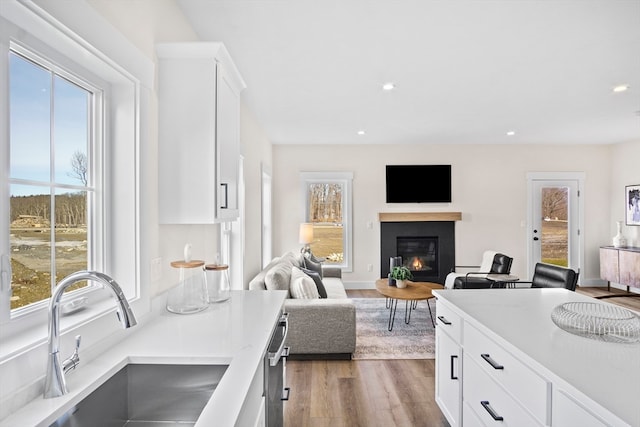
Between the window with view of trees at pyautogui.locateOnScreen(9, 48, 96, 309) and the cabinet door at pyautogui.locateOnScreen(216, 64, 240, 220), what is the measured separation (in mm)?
557

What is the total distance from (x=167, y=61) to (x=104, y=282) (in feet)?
4.12

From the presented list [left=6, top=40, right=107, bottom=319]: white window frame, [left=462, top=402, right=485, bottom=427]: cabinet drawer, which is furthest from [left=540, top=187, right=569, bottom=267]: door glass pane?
[left=6, top=40, right=107, bottom=319]: white window frame

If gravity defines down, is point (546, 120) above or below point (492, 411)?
above

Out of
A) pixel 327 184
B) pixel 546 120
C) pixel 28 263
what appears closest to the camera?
pixel 28 263

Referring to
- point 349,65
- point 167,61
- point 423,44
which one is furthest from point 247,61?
point 423,44

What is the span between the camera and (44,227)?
1166mm

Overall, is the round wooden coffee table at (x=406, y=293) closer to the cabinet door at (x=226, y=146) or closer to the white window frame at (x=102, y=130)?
the cabinet door at (x=226, y=146)

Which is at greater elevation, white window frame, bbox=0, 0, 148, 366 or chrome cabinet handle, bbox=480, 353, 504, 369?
white window frame, bbox=0, 0, 148, 366

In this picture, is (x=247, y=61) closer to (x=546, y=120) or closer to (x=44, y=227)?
(x=44, y=227)

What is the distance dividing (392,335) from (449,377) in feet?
6.18

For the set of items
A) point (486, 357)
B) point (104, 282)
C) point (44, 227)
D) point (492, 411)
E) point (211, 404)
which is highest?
point (44, 227)

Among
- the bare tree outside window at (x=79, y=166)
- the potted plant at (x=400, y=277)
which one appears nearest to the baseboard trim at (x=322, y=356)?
the potted plant at (x=400, y=277)

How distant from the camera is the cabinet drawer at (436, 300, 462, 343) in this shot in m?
1.88

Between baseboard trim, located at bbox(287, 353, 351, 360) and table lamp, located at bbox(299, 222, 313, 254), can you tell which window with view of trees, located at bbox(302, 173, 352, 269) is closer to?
table lamp, located at bbox(299, 222, 313, 254)
